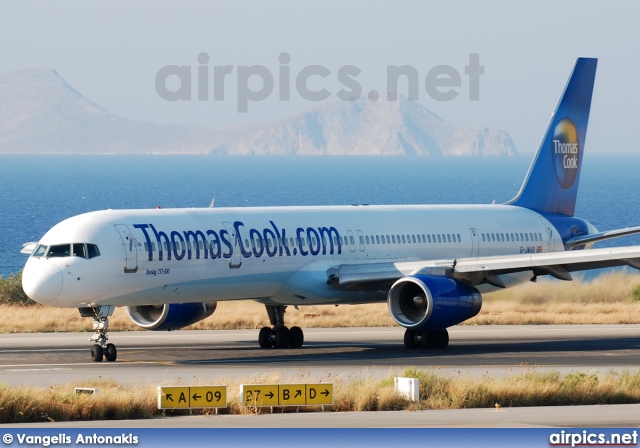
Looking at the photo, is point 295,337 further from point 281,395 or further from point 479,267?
point 281,395

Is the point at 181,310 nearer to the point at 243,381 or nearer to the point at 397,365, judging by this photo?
the point at 397,365

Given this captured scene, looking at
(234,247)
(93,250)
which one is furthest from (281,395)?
(234,247)

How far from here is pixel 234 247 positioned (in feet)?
127

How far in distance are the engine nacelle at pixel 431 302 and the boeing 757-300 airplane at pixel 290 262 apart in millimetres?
41

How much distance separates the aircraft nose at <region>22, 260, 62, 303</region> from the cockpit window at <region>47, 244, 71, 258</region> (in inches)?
13.7

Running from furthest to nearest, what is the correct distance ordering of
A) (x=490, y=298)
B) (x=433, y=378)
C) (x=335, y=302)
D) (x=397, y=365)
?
(x=490, y=298)
(x=335, y=302)
(x=397, y=365)
(x=433, y=378)

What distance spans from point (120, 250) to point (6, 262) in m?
80.9

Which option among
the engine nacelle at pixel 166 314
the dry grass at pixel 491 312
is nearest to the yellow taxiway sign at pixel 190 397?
the engine nacelle at pixel 166 314

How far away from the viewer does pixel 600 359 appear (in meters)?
36.8

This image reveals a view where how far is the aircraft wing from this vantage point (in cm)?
3994

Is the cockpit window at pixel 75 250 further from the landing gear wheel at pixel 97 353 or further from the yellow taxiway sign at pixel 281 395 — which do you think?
the yellow taxiway sign at pixel 281 395

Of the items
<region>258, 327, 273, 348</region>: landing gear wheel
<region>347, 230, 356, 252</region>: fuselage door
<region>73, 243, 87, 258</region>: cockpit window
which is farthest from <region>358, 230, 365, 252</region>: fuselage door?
<region>73, 243, 87, 258</region>: cockpit window

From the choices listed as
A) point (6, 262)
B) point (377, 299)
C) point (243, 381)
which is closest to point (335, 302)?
point (377, 299)

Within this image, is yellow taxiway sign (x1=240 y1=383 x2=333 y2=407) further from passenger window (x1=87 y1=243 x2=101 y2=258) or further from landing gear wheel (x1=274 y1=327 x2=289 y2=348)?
landing gear wheel (x1=274 y1=327 x2=289 y2=348)
